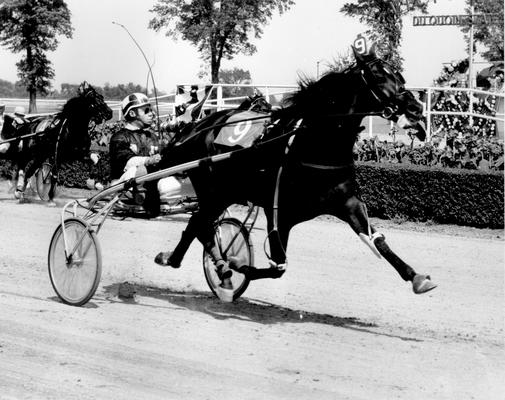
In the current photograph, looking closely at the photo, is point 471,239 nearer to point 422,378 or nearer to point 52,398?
Result: point 422,378

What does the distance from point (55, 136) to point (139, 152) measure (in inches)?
251

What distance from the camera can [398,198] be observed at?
1330cm

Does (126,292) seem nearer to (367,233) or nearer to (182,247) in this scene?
(182,247)

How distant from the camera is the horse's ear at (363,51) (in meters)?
6.45

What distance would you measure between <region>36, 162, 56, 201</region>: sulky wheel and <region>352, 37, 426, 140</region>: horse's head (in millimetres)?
9788

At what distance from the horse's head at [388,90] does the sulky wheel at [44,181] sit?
32.1 ft

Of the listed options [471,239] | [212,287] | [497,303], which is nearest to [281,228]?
[212,287]

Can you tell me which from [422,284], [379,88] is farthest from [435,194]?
[422,284]

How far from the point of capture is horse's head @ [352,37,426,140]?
6238 millimetres

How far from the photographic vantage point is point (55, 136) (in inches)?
548

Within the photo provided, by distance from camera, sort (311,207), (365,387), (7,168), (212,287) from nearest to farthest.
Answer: (365,387)
(311,207)
(212,287)
(7,168)

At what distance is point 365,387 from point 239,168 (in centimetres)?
250

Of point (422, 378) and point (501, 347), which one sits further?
point (501, 347)

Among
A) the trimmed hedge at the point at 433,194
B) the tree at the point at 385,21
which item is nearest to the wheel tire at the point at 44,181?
the trimmed hedge at the point at 433,194
